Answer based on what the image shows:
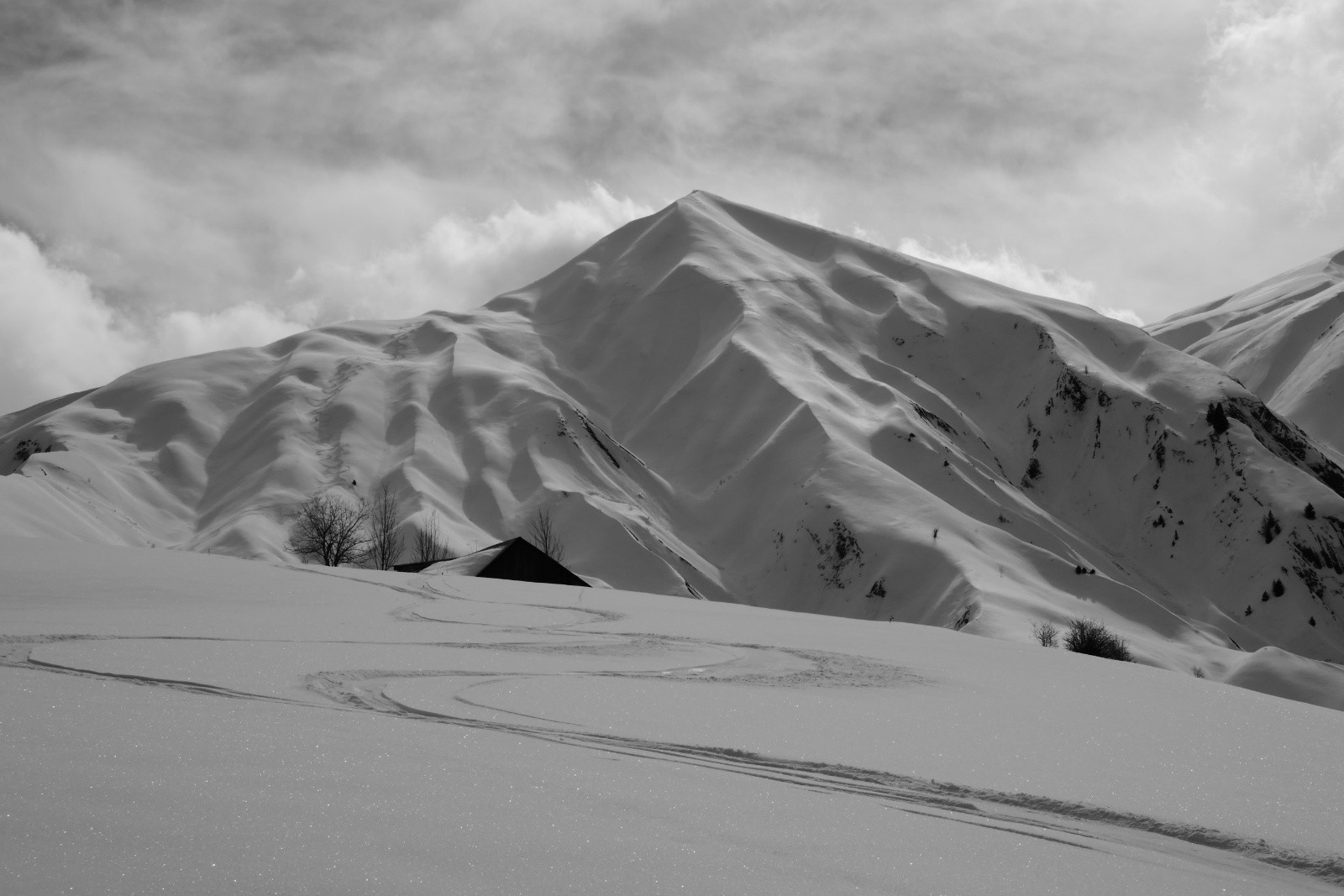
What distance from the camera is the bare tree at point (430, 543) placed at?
93812 mm

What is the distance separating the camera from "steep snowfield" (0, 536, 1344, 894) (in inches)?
143

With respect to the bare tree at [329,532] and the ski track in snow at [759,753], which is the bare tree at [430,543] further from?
the ski track in snow at [759,753]

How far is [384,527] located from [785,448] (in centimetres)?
6856

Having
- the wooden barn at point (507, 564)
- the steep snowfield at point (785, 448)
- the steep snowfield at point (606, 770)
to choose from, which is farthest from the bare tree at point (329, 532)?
the steep snowfield at point (606, 770)

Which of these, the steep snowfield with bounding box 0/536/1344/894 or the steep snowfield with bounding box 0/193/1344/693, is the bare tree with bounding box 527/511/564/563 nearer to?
the steep snowfield with bounding box 0/193/1344/693

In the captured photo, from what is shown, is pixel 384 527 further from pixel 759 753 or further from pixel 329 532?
pixel 759 753

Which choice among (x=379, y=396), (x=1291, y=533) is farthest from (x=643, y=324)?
(x=1291, y=533)

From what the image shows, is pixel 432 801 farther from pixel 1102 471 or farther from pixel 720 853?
pixel 1102 471

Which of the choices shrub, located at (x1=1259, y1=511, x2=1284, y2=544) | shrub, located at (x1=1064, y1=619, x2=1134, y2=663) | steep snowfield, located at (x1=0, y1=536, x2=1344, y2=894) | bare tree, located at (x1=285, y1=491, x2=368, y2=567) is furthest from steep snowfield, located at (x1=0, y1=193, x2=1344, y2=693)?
steep snowfield, located at (x1=0, y1=536, x2=1344, y2=894)

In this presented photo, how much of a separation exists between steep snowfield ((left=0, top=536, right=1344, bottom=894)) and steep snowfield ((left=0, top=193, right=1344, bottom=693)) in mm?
85917

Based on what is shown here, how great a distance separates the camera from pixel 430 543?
9562 cm

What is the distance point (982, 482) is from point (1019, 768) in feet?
460

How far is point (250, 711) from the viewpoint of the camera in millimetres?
5520

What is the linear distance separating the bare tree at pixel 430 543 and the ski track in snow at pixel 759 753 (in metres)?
84.3
